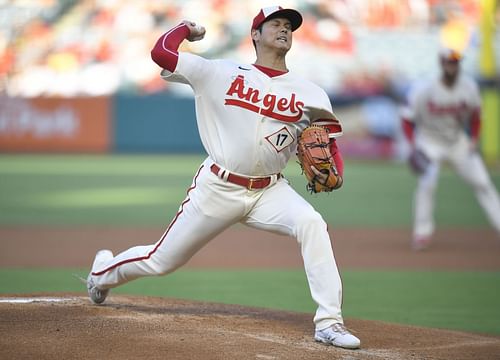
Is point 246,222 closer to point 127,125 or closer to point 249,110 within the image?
point 249,110

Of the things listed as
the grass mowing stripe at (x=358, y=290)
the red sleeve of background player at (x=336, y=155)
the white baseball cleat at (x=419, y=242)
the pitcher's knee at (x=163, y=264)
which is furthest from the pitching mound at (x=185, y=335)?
the white baseball cleat at (x=419, y=242)

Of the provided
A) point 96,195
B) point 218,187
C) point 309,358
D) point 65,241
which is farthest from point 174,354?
→ point 96,195

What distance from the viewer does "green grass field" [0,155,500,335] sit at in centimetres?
788

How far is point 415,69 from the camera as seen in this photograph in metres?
32.4

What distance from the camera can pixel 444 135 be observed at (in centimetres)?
1120

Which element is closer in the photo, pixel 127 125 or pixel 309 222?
pixel 309 222

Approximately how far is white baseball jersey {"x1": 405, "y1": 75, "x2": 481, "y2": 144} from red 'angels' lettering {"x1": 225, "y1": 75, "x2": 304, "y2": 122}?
17.9 ft

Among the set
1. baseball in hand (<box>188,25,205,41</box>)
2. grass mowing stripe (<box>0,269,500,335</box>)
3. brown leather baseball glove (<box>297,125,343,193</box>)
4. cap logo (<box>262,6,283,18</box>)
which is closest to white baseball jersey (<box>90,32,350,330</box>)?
brown leather baseball glove (<box>297,125,343,193</box>)

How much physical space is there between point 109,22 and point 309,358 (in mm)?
28747

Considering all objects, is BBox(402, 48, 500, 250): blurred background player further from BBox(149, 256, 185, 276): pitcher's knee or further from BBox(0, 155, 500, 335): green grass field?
BBox(149, 256, 185, 276): pitcher's knee

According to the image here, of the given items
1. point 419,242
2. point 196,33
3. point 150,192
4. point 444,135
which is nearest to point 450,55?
point 444,135

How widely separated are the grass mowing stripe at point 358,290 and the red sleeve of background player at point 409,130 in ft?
7.40

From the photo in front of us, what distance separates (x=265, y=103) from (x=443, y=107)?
5.66 meters

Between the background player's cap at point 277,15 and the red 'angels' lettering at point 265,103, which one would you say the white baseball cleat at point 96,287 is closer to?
the red 'angels' lettering at point 265,103
